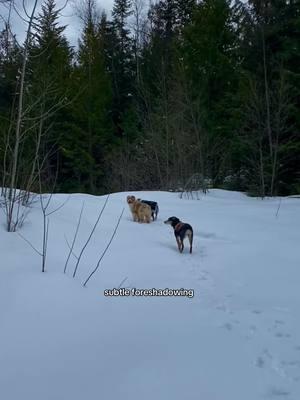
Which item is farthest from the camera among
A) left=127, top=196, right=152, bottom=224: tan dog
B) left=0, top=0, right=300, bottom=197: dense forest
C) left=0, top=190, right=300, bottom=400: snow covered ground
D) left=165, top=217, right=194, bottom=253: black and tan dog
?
left=0, top=0, right=300, bottom=197: dense forest

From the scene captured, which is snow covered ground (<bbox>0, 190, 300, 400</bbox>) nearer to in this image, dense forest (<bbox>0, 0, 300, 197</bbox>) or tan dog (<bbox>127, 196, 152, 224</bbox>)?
tan dog (<bbox>127, 196, 152, 224</bbox>)

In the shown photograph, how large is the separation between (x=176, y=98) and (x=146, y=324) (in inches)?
625

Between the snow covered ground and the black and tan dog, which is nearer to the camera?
the snow covered ground

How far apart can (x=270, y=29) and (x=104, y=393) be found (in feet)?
54.8

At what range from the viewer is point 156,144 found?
17.4 meters

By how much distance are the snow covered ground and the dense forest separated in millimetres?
2827

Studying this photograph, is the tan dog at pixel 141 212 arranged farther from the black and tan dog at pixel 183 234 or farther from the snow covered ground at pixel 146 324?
the snow covered ground at pixel 146 324

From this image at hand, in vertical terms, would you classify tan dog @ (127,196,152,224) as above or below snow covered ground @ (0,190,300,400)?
above

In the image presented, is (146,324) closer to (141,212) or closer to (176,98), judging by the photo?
(141,212)

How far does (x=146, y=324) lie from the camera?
293 centimetres

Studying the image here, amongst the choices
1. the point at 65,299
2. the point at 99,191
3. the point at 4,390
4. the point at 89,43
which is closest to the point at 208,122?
the point at 99,191

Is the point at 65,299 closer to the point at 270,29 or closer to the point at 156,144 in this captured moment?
the point at 156,144

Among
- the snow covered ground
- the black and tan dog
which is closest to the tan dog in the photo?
the black and tan dog

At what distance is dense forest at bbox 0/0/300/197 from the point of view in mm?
14086
